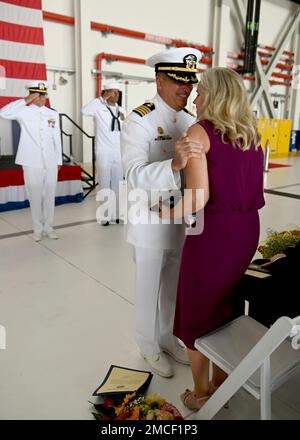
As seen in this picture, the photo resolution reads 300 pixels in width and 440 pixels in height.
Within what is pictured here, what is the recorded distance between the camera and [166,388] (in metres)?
1.89

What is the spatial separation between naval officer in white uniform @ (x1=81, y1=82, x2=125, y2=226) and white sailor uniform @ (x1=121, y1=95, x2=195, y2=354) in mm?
2927

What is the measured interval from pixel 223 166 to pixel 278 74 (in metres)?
13.2

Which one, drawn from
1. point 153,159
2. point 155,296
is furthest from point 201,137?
point 155,296

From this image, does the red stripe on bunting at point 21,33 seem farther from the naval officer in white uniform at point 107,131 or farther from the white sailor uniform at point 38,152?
the white sailor uniform at point 38,152

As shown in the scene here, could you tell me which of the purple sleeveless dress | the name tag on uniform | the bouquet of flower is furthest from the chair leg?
the name tag on uniform

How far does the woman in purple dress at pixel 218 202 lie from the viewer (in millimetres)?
1327

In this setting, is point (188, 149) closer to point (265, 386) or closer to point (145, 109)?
point (145, 109)

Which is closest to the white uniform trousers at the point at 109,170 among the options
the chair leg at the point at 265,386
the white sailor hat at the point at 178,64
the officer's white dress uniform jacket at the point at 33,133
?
the officer's white dress uniform jacket at the point at 33,133

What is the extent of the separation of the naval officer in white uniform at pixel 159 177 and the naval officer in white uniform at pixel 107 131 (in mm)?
2927

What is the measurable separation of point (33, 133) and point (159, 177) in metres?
2.85

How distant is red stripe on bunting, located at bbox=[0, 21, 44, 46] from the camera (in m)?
6.54

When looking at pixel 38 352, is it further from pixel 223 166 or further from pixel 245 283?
pixel 223 166

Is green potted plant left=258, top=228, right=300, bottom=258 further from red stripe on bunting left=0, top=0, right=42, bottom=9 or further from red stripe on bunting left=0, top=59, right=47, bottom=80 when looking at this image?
red stripe on bunting left=0, top=0, right=42, bottom=9
